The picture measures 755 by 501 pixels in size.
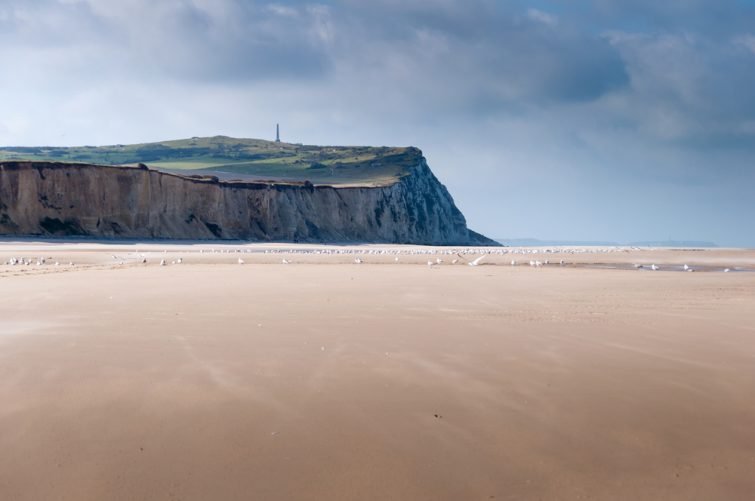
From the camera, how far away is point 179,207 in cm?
4216

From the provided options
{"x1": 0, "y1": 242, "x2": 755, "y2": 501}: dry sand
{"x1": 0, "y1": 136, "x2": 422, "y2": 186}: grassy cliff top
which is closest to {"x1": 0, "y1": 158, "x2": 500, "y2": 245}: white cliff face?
{"x1": 0, "y1": 136, "x2": 422, "y2": 186}: grassy cliff top

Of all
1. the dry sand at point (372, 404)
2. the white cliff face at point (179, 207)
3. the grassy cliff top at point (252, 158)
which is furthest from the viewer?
the grassy cliff top at point (252, 158)

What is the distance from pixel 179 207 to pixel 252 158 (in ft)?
196

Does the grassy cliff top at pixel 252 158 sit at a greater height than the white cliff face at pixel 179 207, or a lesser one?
greater

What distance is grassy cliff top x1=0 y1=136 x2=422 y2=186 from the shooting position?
74.1 metres

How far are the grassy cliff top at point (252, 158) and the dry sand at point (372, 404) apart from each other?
5647cm

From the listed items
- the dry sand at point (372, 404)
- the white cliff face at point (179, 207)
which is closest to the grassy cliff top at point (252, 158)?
the white cliff face at point (179, 207)

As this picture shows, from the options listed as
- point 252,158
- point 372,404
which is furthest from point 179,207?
point 252,158

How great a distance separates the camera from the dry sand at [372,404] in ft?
9.53

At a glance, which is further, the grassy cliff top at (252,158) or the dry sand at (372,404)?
the grassy cliff top at (252,158)

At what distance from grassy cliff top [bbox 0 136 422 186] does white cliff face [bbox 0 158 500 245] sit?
7459 mm

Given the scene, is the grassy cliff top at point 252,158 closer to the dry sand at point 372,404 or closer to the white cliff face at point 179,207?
the white cliff face at point 179,207

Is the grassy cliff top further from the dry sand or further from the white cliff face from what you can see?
the dry sand

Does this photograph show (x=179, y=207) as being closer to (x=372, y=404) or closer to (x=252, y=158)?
(x=372, y=404)
